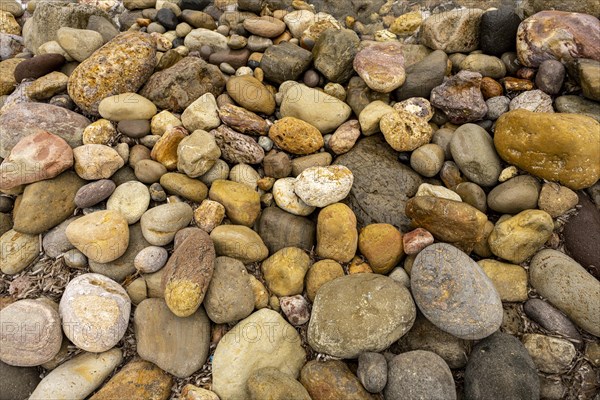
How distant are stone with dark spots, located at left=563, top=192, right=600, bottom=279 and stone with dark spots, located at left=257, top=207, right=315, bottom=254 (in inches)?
96.7

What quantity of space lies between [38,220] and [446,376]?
390cm

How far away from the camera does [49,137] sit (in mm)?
3445

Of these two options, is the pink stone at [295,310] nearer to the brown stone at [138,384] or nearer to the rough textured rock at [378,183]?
the rough textured rock at [378,183]

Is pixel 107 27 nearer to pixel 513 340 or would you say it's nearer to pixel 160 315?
pixel 160 315

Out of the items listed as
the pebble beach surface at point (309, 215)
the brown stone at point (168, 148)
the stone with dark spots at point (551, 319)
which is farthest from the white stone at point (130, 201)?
the stone with dark spots at point (551, 319)

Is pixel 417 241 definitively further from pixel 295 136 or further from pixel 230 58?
pixel 230 58

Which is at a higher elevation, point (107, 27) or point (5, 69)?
point (107, 27)

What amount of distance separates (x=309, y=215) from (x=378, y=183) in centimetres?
82

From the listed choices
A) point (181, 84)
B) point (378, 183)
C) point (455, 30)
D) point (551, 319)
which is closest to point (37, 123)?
point (181, 84)

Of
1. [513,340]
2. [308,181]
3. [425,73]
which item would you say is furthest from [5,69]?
[513,340]

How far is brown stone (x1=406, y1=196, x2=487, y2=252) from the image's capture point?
10.2ft

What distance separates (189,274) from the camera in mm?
2928

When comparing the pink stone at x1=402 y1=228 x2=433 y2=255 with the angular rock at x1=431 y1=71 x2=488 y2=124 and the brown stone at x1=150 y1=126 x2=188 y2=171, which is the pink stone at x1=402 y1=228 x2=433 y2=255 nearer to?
the angular rock at x1=431 y1=71 x2=488 y2=124

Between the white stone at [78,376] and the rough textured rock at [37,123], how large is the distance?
2.21 m
